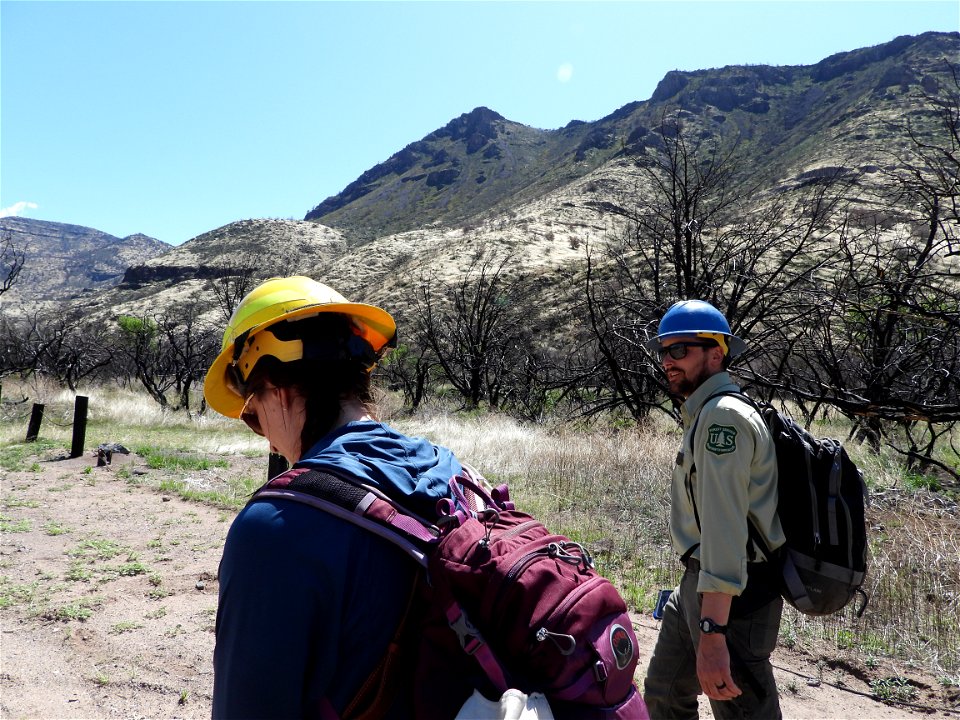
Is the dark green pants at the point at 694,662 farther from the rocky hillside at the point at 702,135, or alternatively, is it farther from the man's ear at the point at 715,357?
the rocky hillside at the point at 702,135

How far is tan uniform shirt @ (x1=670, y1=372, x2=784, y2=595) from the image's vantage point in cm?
210

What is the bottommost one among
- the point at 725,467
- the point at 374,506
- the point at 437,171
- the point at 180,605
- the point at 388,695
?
the point at 180,605

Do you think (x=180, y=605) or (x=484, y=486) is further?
(x=180, y=605)

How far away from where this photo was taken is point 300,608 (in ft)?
3.14

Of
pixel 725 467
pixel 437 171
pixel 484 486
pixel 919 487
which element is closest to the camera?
pixel 484 486

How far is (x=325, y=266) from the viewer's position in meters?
52.5

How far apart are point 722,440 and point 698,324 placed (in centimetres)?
52

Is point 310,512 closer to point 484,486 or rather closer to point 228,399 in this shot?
point 484,486

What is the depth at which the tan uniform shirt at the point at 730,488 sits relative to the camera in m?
2.10

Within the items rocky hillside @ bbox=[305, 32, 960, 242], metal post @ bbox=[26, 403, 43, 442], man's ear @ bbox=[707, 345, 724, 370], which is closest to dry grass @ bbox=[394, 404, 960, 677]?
man's ear @ bbox=[707, 345, 724, 370]

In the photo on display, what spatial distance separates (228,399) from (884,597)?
4.75 meters

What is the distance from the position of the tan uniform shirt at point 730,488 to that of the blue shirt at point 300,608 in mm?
1396

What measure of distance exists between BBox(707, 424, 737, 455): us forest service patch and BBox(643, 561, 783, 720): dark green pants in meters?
0.51

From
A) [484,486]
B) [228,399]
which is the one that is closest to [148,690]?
[228,399]
